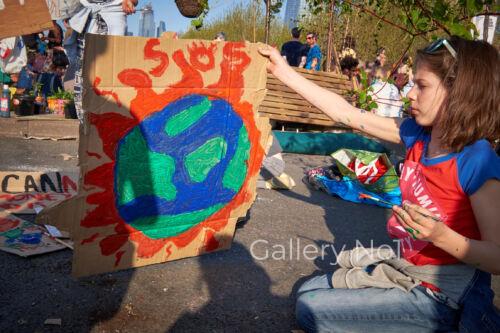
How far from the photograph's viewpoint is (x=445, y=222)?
1.73m

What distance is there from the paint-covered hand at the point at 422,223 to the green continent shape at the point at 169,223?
1.28 m

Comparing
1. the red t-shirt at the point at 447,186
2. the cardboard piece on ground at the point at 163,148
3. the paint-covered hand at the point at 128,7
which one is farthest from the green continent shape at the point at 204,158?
the paint-covered hand at the point at 128,7

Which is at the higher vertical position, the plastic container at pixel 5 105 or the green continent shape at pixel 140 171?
the green continent shape at pixel 140 171

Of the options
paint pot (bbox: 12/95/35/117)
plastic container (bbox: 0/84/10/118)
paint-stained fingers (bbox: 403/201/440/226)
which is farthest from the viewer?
paint pot (bbox: 12/95/35/117)

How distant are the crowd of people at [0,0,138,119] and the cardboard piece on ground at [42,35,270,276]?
7.2 inches

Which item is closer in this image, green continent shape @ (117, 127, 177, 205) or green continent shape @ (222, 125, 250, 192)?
green continent shape @ (117, 127, 177, 205)

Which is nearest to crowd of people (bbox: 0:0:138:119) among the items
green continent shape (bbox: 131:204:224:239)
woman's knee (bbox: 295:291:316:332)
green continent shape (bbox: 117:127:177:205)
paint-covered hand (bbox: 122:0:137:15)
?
paint-covered hand (bbox: 122:0:137:15)

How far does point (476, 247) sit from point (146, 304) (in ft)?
4.59

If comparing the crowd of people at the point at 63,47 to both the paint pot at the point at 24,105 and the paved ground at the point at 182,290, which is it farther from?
the paved ground at the point at 182,290

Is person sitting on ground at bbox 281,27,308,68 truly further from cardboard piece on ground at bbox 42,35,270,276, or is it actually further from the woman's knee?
the woman's knee

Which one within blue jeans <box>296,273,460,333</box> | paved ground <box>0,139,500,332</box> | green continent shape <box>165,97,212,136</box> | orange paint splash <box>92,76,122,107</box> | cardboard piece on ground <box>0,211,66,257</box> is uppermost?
orange paint splash <box>92,76,122,107</box>

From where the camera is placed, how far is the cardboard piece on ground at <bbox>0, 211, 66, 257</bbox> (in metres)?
2.42

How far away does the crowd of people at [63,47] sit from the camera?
4645 mm

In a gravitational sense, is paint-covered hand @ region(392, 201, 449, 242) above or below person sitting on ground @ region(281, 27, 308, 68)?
below
